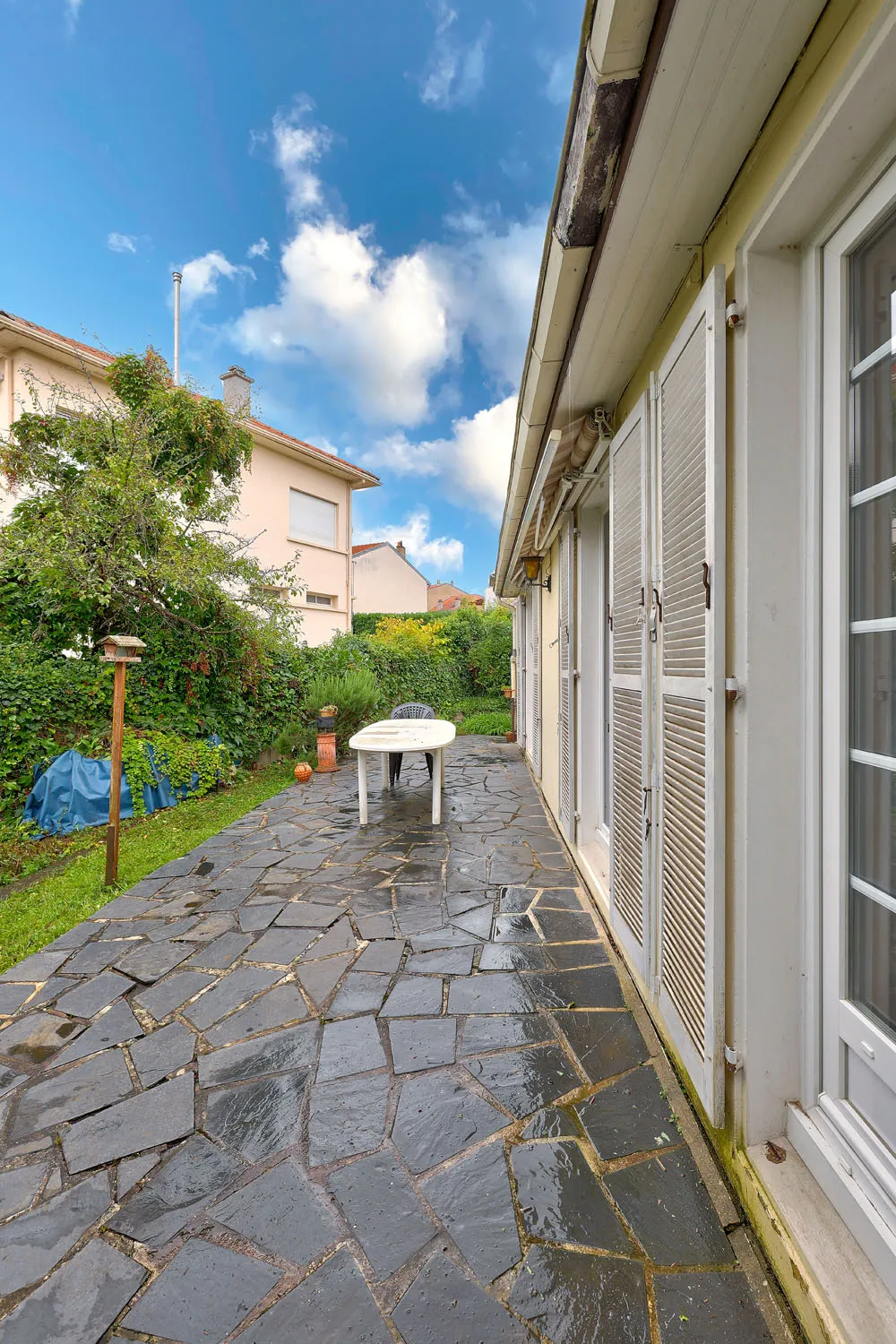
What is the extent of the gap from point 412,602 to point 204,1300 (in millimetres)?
24585

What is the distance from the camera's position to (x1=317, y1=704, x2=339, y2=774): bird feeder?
7.86 metres

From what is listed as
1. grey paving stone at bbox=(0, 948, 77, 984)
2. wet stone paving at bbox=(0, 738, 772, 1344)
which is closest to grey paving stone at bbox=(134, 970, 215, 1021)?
wet stone paving at bbox=(0, 738, 772, 1344)

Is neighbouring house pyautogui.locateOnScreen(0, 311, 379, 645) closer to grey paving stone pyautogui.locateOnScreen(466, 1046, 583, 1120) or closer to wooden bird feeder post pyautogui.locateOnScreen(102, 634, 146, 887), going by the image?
wooden bird feeder post pyautogui.locateOnScreen(102, 634, 146, 887)

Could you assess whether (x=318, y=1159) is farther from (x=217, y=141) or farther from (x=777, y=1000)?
(x=217, y=141)

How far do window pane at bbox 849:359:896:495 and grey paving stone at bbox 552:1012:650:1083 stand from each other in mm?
2005

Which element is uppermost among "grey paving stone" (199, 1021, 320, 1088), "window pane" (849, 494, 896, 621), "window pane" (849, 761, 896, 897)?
"window pane" (849, 494, 896, 621)

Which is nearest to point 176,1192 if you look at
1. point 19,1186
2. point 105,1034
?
point 19,1186

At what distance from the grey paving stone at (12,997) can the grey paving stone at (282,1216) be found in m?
1.60

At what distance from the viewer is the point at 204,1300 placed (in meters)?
1.26

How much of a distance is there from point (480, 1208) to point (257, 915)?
2196 mm

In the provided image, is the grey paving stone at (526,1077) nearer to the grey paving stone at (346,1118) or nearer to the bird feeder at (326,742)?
the grey paving stone at (346,1118)

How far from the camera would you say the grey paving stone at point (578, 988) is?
2359mm

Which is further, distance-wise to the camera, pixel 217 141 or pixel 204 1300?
pixel 217 141

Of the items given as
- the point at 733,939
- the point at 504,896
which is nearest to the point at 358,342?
the point at 504,896
